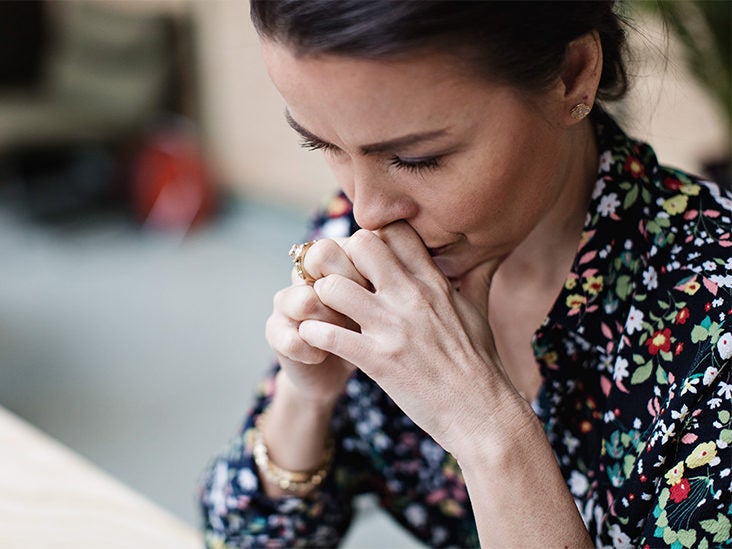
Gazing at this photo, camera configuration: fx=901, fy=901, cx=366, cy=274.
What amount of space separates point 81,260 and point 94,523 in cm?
338

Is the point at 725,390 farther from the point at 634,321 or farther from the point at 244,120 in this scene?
the point at 244,120

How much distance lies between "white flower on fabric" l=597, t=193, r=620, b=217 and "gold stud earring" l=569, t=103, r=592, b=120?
0.41 ft

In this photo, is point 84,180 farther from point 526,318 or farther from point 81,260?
point 526,318

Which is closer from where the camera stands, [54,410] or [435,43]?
[435,43]

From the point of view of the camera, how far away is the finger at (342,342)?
0.90 meters

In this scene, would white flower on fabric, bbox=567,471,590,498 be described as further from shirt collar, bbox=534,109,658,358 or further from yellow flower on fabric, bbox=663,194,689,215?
yellow flower on fabric, bbox=663,194,689,215

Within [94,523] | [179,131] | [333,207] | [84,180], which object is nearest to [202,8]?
[179,131]

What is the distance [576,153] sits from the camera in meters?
1.04

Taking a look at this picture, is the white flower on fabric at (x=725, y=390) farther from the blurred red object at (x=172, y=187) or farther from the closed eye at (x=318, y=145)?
the blurred red object at (x=172, y=187)

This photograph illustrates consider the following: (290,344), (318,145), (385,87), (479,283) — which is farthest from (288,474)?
(385,87)

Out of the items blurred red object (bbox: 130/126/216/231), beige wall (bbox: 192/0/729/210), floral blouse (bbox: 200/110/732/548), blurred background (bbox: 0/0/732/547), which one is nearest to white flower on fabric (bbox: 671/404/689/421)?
floral blouse (bbox: 200/110/732/548)

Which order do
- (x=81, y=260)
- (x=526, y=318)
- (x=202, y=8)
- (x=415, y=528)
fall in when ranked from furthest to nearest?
1. (x=202, y=8)
2. (x=81, y=260)
3. (x=415, y=528)
4. (x=526, y=318)

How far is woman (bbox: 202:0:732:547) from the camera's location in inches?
32.1

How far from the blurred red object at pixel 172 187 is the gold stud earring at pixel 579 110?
3741 mm
